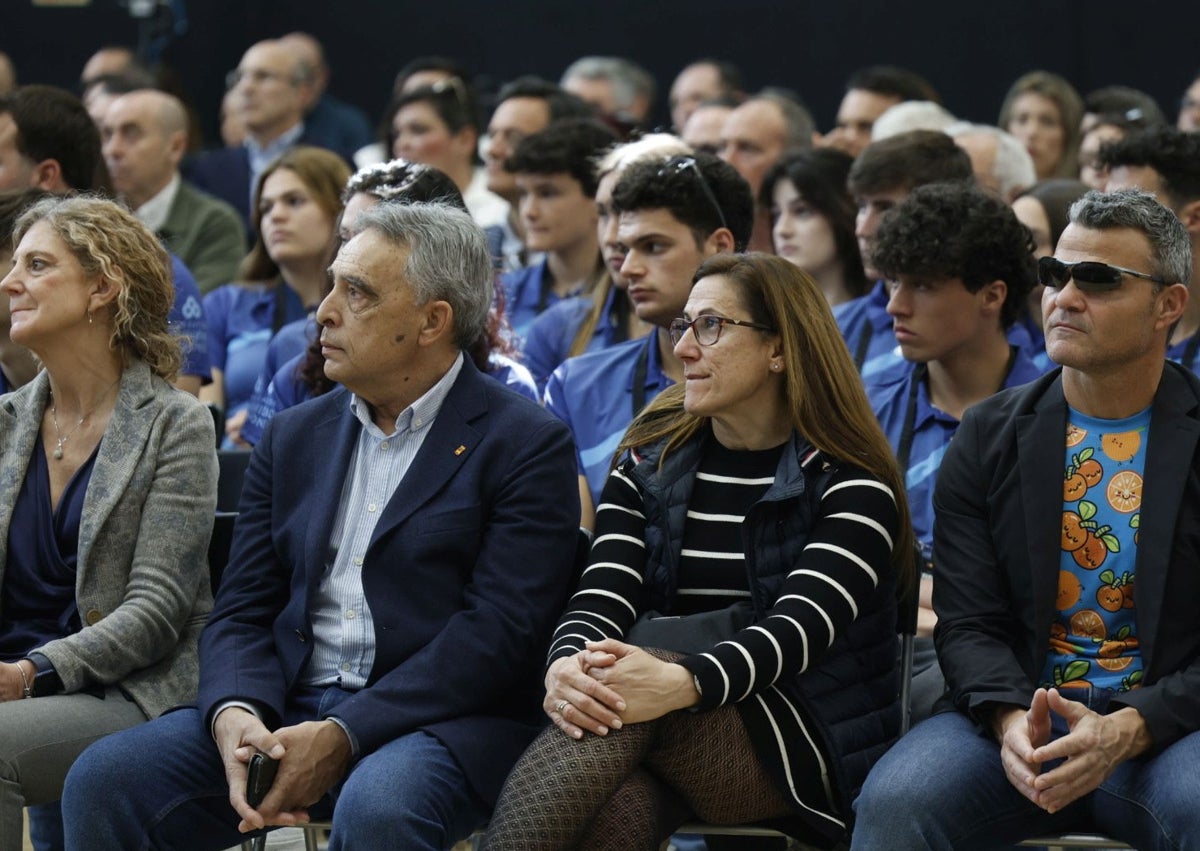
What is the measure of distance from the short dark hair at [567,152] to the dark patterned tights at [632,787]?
2.69 meters

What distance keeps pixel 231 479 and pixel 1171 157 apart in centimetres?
245

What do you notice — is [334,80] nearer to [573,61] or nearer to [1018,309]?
[573,61]

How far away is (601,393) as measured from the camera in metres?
3.88

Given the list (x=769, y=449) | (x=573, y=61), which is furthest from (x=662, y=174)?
(x=573, y=61)

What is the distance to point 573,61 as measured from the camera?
32.4 ft

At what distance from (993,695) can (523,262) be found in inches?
138

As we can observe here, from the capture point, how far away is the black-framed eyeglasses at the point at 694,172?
3.97 metres

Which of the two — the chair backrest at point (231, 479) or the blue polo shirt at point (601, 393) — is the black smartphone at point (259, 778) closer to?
the chair backrest at point (231, 479)

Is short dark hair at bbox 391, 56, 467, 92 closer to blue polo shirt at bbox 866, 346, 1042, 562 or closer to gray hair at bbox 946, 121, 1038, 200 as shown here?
gray hair at bbox 946, 121, 1038, 200

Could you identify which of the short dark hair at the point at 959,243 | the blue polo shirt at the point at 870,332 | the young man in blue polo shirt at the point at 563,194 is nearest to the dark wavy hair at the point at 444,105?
the young man in blue polo shirt at the point at 563,194

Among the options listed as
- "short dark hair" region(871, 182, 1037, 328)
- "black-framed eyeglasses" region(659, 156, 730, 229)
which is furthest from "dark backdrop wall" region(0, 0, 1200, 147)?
"short dark hair" region(871, 182, 1037, 328)

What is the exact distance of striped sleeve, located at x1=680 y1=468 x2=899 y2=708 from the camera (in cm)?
275

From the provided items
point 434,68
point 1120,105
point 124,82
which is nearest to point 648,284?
point 1120,105

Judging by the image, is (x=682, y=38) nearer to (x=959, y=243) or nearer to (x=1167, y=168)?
(x=1167, y=168)
